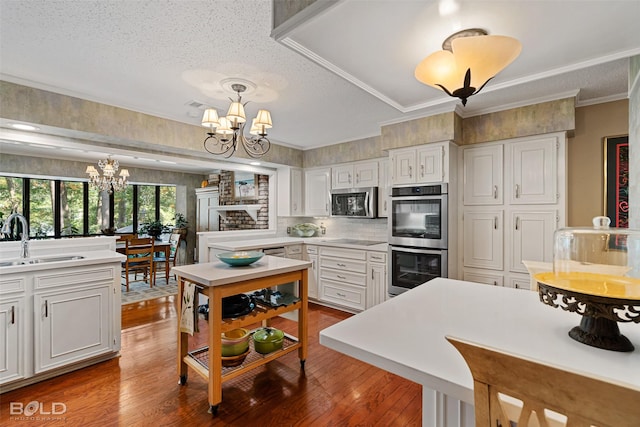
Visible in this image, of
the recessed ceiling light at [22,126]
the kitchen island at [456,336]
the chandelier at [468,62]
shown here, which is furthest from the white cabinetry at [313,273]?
the recessed ceiling light at [22,126]

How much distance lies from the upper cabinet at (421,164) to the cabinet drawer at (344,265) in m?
1.15

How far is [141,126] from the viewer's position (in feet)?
10.1

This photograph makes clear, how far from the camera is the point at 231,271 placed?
2.15 meters

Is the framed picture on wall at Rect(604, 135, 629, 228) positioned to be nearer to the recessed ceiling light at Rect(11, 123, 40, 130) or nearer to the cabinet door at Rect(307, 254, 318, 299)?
the cabinet door at Rect(307, 254, 318, 299)

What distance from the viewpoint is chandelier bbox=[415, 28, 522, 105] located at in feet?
4.30

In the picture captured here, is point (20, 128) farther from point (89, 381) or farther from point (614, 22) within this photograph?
point (614, 22)

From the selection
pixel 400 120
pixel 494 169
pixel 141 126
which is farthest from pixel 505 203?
pixel 141 126

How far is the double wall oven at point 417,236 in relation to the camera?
3.12 meters

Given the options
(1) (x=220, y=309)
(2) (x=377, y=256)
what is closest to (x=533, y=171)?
(2) (x=377, y=256)

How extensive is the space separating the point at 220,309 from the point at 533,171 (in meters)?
3.04

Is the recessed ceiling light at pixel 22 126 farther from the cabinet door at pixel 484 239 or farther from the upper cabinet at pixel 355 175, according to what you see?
the cabinet door at pixel 484 239

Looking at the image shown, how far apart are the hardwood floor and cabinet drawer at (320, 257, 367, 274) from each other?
1.30 m

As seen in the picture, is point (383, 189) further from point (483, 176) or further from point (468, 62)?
point (468, 62)

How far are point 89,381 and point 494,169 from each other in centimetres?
409
